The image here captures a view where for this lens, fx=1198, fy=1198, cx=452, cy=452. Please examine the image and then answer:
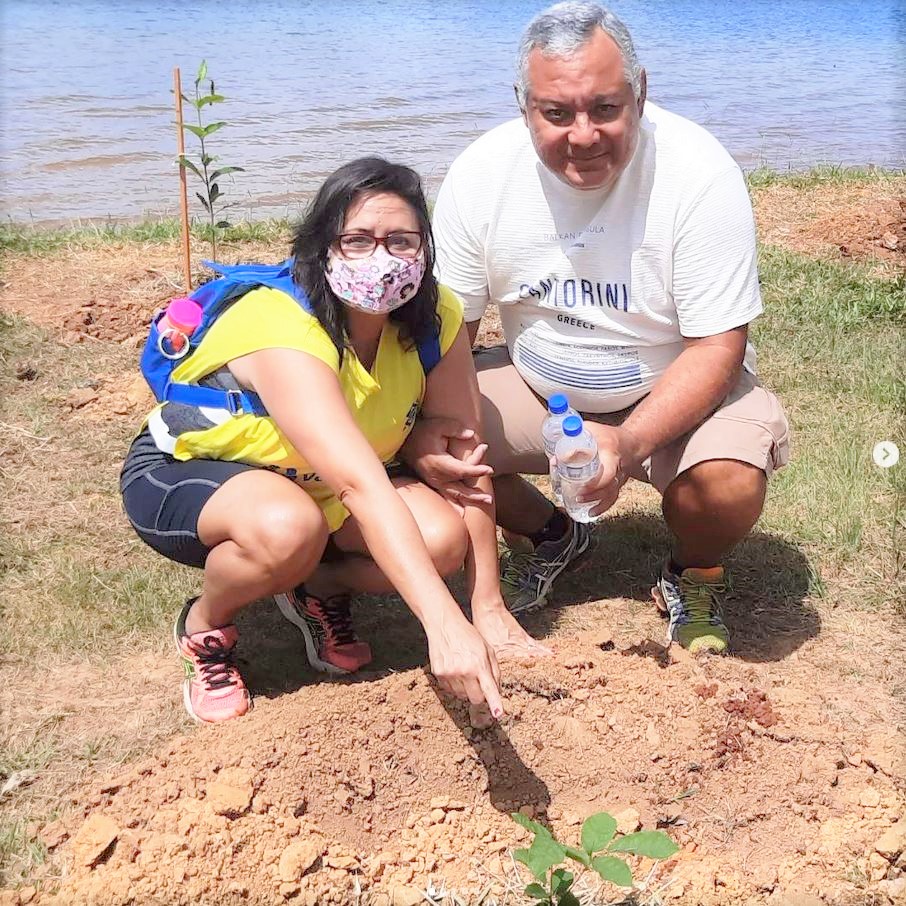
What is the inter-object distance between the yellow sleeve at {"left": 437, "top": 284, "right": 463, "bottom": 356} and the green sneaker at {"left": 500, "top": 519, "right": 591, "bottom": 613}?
3.06 ft

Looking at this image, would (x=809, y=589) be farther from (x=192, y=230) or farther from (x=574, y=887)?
(x=192, y=230)

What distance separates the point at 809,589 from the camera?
12.5 ft

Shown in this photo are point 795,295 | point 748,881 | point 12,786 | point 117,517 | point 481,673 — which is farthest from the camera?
point 795,295

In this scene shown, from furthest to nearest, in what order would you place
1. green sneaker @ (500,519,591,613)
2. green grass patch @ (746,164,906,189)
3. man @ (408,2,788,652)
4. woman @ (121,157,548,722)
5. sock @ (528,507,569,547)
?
green grass patch @ (746,164,906,189)
sock @ (528,507,569,547)
green sneaker @ (500,519,591,613)
man @ (408,2,788,652)
woman @ (121,157,548,722)

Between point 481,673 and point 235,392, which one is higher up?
point 235,392

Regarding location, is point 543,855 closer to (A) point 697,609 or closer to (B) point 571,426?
(B) point 571,426

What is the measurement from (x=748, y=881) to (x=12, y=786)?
1.73 m

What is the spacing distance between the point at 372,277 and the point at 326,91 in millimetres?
12664

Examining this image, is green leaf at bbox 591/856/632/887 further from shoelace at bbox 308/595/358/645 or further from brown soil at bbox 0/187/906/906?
shoelace at bbox 308/595/358/645

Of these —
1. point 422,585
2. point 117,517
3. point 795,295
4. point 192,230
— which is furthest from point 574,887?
point 192,230

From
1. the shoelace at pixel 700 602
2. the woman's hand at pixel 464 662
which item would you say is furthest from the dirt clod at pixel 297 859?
the shoelace at pixel 700 602

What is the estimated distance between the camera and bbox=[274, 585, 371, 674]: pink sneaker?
3.39 m

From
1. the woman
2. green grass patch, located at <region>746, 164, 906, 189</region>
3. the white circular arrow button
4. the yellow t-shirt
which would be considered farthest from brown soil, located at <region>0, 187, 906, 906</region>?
green grass patch, located at <region>746, 164, 906, 189</region>

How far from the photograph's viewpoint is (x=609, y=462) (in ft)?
9.86
